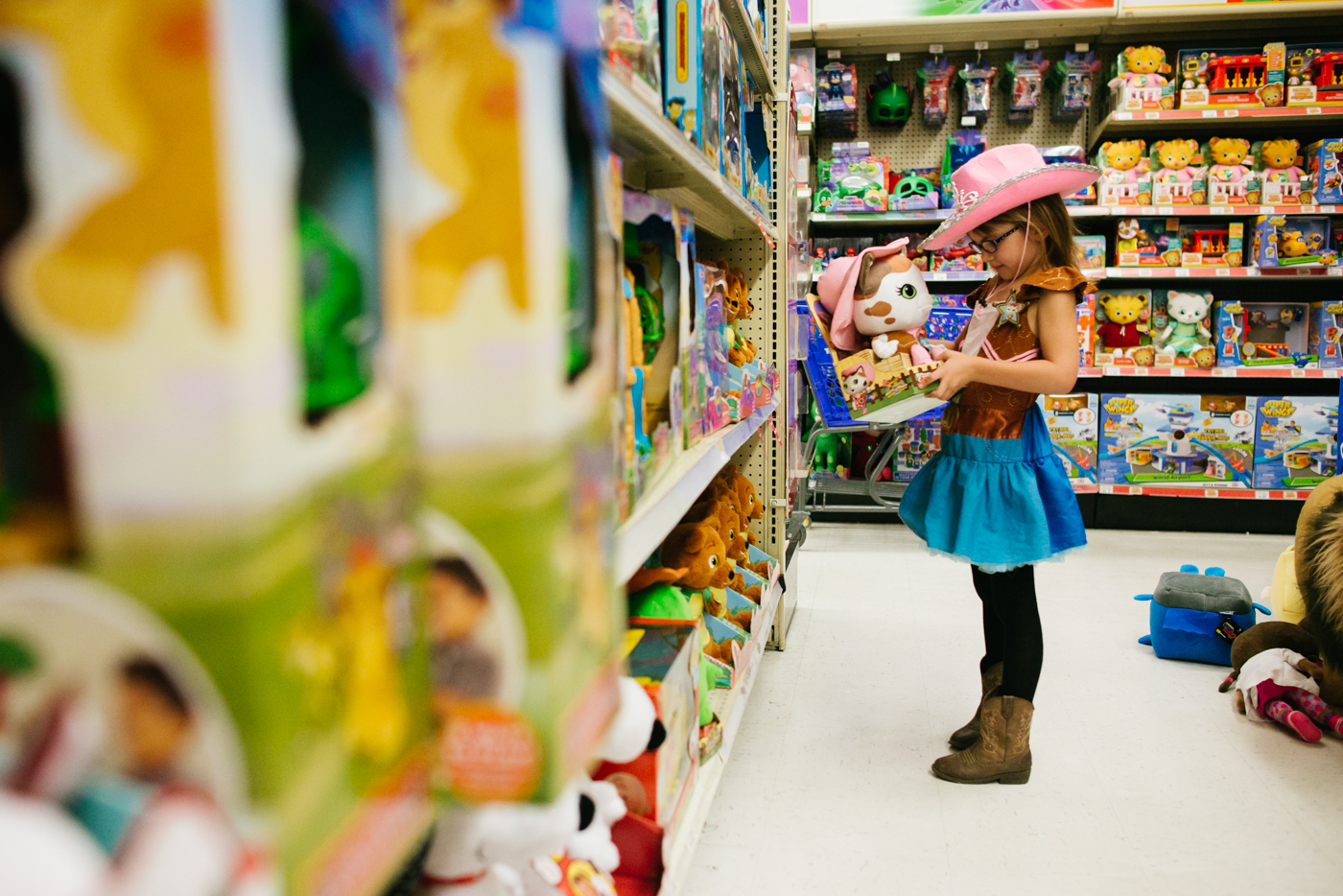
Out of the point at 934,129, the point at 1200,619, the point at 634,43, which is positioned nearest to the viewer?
the point at 634,43

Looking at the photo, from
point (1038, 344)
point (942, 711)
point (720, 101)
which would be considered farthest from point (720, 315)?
point (942, 711)

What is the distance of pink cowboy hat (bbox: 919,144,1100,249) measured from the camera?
175 centimetres

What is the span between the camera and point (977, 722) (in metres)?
2.03

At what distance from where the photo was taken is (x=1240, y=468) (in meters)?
4.19

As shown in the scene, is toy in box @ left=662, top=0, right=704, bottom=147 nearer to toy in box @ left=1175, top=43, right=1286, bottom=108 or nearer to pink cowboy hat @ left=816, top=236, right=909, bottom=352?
pink cowboy hat @ left=816, top=236, right=909, bottom=352

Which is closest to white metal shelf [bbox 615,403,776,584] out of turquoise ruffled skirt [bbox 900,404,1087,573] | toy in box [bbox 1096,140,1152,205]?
turquoise ruffled skirt [bbox 900,404,1087,573]

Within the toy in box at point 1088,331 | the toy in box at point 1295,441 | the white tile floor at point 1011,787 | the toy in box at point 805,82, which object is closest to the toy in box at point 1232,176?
the toy in box at point 1088,331

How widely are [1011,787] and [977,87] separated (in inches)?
146

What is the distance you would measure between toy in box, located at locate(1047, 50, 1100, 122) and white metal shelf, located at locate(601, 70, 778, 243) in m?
2.81

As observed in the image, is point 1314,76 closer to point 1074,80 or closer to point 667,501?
point 1074,80

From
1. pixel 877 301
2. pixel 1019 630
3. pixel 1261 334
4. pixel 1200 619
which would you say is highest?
pixel 877 301

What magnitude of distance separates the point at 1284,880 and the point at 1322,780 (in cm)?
47

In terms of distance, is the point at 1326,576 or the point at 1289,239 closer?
the point at 1326,576

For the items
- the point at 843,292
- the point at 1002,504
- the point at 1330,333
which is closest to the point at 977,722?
the point at 1002,504
